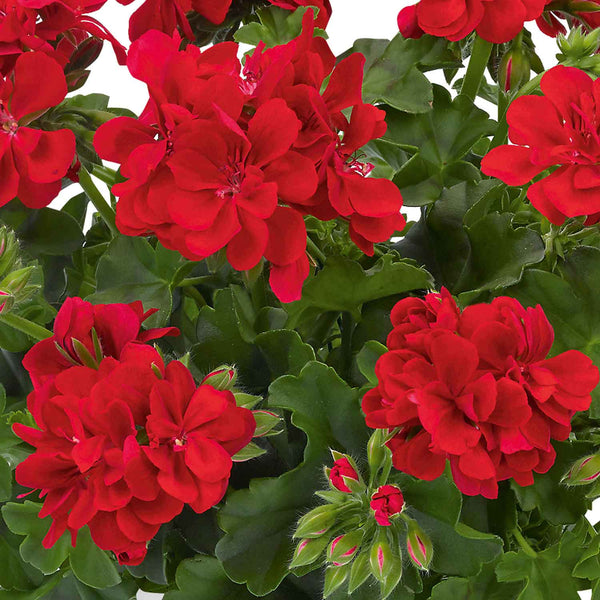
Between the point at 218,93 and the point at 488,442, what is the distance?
0.86ft

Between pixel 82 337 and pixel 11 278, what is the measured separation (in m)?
0.08

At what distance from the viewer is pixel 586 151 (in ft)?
2.11

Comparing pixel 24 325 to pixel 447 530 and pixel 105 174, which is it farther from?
pixel 447 530

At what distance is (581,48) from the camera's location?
81cm

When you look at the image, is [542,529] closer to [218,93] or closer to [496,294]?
[496,294]

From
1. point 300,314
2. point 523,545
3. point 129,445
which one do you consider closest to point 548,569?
point 523,545

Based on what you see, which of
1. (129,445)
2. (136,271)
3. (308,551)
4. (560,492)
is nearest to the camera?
(129,445)

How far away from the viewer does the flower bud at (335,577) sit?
626 millimetres

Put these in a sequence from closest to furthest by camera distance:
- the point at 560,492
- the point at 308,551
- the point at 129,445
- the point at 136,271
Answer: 1. the point at 129,445
2. the point at 308,551
3. the point at 560,492
4. the point at 136,271

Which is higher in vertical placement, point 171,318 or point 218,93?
point 218,93

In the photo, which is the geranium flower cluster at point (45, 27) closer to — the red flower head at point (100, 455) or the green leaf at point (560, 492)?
the red flower head at point (100, 455)

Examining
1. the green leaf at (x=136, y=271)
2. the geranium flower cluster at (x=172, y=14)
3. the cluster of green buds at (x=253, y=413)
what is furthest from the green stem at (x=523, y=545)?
the geranium flower cluster at (x=172, y=14)

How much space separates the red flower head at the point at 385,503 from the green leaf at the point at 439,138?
1.18ft

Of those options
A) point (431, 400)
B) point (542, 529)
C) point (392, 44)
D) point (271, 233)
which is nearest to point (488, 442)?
point (431, 400)
